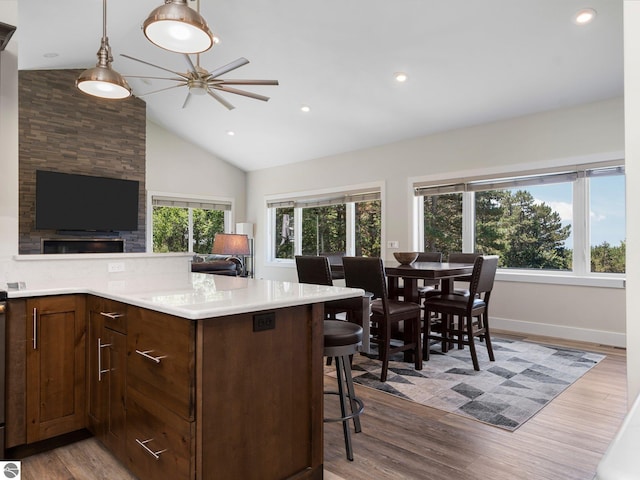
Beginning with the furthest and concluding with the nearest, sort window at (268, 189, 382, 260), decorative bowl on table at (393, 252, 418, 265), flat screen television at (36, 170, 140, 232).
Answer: window at (268, 189, 382, 260), flat screen television at (36, 170, 140, 232), decorative bowl on table at (393, 252, 418, 265)

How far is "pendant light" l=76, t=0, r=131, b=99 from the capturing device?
2344 mm

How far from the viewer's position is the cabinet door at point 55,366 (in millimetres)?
2096

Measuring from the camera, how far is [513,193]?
5.07 m

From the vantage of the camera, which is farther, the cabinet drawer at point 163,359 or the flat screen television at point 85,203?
the flat screen television at point 85,203

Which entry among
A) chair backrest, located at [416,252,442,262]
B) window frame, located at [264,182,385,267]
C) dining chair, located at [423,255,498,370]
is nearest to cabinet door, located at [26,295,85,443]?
dining chair, located at [423,255,498,370]

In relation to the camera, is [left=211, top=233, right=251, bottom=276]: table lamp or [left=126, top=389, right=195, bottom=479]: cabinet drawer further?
[left=211, top=233, right=251, bottom=276]: table lamp

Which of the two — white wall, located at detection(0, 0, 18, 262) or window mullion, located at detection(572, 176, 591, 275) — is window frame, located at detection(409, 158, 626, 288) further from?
white wall, located at detection(0, 0, 18, 262)

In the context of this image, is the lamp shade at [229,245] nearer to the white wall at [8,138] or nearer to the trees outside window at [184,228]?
the trees outside window at [184,228]

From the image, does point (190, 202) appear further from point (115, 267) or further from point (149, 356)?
point (149, 356)

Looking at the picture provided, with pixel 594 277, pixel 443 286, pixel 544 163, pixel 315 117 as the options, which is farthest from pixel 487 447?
pixel 315 117

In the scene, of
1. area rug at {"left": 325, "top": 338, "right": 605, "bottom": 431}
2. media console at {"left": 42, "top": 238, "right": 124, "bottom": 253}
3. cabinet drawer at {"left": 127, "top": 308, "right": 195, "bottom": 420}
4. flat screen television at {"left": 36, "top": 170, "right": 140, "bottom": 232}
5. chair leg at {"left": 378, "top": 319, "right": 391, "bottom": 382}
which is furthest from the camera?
media console at {"left": 42, "top": 238, "right": 124, "bottom": 253}

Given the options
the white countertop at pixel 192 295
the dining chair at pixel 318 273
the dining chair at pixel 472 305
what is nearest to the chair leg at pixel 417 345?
the dining chair at pixel 472 305

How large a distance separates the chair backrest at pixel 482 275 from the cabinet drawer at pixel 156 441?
261 cm

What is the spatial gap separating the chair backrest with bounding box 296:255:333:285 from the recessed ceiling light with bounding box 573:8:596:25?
2.82 metres
